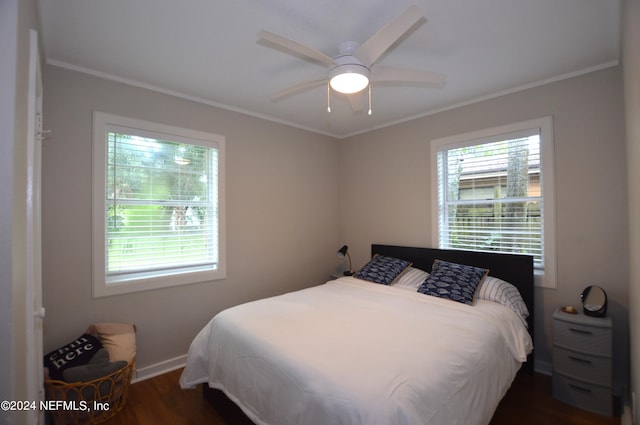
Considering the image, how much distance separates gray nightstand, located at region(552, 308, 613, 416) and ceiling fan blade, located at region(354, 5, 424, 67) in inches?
91.6

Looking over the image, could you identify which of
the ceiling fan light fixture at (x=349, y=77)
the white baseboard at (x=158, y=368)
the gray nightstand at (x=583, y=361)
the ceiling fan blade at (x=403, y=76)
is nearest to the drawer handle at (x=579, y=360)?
the gray nightstand at (x=583, y=361)

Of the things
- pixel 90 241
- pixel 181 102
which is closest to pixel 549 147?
pixel 181 102

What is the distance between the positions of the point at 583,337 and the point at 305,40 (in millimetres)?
2865

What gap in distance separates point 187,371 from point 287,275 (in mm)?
1665

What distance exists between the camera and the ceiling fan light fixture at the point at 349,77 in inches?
67.3

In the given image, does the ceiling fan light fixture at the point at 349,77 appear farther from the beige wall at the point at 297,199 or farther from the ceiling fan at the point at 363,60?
the beige wall at the point at 297,199

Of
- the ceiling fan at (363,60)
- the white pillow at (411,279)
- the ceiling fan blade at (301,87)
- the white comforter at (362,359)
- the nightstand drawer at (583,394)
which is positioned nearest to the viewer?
the white comforter at (362,359)

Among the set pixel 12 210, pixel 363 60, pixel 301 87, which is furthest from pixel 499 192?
pixel 12 210

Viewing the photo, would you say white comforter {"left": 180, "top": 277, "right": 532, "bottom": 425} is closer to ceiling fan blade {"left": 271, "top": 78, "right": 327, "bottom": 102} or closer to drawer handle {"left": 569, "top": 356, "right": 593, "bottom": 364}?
drawer handle {"left": 569, "top": 356, "right": 593, "bottom": 364}

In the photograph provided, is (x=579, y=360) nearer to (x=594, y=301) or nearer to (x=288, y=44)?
(x=594, y=301)

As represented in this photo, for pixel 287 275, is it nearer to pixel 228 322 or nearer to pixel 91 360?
pixel 228 322

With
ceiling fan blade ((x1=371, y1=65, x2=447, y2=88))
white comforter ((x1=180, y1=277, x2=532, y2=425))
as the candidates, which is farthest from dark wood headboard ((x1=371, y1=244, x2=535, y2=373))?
ceiling fan blade ((x1=371, y1=65, x2=447, y2=88))

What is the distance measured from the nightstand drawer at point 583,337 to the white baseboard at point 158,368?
3.19m

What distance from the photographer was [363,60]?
5.65 feet
